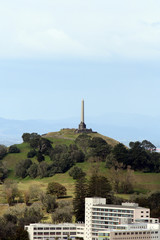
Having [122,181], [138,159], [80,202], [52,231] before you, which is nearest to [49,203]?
[80,202]

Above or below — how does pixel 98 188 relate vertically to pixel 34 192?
above

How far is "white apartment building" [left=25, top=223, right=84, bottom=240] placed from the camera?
116m

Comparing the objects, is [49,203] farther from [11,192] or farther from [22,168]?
[22,168]

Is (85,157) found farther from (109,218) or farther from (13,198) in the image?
(109,218)

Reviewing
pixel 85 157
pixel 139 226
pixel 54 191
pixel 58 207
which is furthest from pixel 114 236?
pixel 85 157

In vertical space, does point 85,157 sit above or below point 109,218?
above

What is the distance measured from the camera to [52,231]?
118 metres

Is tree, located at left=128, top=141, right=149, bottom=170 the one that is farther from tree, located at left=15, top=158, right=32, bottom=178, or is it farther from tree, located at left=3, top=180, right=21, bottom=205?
tree, located at left=3, top=180, right=21, bottom=205

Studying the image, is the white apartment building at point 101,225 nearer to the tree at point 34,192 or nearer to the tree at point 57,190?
the tree at point 57,190

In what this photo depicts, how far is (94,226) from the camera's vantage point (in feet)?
400

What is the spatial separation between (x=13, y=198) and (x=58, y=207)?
17.1 metres

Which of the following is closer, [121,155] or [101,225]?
[101,225]

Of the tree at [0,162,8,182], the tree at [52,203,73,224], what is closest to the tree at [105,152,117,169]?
the tree at [0,162,8,182]

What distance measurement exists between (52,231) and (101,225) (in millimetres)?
9787
